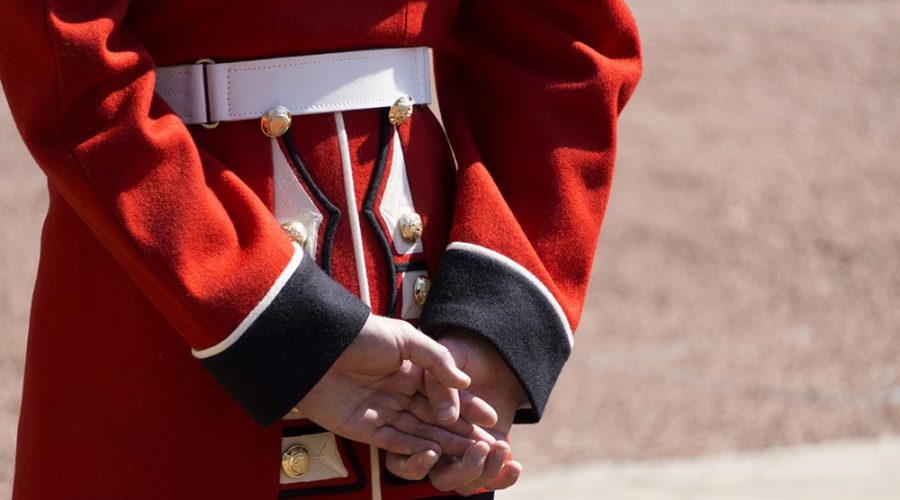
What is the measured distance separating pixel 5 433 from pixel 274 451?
13.2ft

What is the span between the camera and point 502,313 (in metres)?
1.86

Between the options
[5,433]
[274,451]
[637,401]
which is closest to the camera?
[274,451]

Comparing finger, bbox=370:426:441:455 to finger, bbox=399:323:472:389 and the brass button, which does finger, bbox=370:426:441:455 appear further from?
the brass button

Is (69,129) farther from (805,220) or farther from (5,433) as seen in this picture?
(805,220)

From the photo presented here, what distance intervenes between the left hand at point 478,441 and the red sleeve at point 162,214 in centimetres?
17

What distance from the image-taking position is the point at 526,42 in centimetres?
205

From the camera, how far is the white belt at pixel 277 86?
1.82m

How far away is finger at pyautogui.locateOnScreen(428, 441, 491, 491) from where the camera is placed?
71.2 inches

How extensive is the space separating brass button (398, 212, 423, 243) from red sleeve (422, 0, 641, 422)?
0.05 metres

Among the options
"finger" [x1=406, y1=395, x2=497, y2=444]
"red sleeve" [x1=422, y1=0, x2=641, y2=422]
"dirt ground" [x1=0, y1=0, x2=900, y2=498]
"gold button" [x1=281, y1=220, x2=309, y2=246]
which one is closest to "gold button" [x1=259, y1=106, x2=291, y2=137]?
"gold button" [x1=281, y1=220, x2=309, y2=246]

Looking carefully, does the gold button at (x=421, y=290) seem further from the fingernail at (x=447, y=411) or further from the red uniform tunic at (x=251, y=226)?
the fingernail at (x=447, y=411)

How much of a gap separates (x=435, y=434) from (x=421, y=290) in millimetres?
196

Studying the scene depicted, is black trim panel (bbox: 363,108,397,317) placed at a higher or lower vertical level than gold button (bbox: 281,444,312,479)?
higher

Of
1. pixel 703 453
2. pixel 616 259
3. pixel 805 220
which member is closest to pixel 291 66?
pixel 703 453
